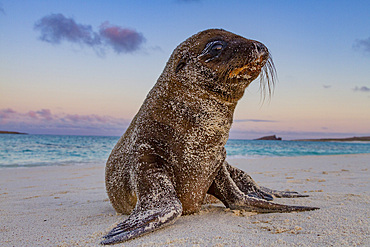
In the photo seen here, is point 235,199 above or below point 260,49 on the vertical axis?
below

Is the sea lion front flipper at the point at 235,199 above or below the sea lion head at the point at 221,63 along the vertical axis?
below

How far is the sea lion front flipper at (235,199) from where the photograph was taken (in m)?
3.30

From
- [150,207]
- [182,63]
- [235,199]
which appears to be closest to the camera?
[150,207]

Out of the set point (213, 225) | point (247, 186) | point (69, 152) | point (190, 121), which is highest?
point (190, 121)

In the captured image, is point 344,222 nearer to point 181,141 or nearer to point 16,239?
point 181,141

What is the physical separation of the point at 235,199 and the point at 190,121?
105cm

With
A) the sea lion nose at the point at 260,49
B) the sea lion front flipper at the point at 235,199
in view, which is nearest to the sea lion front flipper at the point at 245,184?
the sea lion front flipper at the point at 235,199

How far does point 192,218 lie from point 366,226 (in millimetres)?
1449

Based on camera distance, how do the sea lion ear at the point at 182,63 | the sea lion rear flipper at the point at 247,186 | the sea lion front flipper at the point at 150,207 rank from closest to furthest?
the sea lion front flipper at the point at 150,207 < the sea lion ear at the point at 182,63 < the sea lion rear flipper at the point at 247,186

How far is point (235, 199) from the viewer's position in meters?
3.43

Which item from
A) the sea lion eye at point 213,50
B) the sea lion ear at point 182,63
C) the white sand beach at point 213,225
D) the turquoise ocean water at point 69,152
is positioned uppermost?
the sea lion eye at point 213,50

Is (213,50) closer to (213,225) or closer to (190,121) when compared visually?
(190,121)

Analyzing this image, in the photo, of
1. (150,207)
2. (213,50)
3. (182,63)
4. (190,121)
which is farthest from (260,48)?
(150,207)

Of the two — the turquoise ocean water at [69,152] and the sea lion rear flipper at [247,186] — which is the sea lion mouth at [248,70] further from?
the turquoise ocean water at [69,152]
